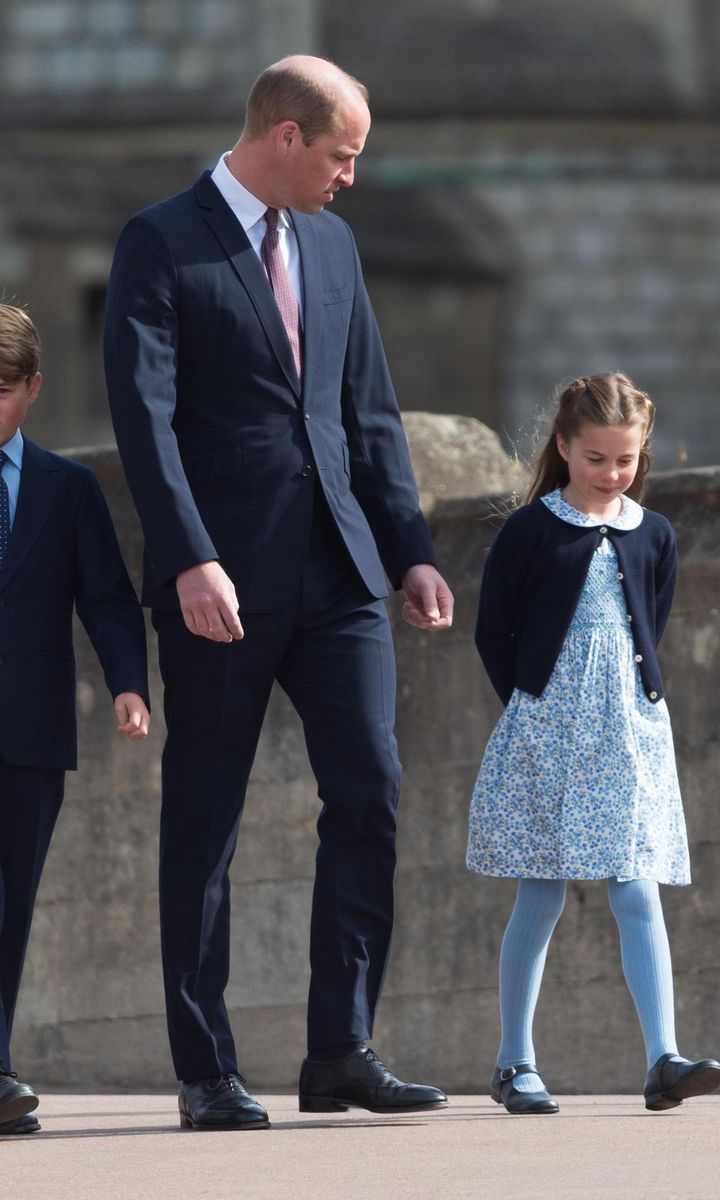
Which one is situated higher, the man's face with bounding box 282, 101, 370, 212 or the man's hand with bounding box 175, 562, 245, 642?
the man's face with bounding box 282, 101, 370, 212

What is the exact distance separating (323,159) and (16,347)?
0.69m

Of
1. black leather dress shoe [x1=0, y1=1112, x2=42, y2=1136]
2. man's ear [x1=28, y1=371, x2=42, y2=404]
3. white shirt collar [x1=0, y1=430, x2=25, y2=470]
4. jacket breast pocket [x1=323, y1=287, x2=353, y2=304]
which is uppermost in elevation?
jacket breast pocket [x1=323, y1=287, x2=353, y2=304]

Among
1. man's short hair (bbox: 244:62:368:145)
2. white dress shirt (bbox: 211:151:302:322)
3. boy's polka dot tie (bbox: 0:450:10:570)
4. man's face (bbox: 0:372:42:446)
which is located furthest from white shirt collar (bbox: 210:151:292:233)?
boy's polka dot tie (bbox: 0:450:10:570)

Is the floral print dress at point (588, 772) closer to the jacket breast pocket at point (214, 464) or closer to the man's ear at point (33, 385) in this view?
the jacket breast pocket at point (214, 464)

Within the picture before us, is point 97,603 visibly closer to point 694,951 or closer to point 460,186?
point 694,951

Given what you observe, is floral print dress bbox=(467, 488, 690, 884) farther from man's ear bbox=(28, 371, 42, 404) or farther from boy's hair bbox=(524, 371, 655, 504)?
man's ear bbox=(28, 371, 42, 404)

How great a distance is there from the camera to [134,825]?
588cm

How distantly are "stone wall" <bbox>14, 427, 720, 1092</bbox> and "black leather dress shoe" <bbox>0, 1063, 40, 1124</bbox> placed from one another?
1.64 metres

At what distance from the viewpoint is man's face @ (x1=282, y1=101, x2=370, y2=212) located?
428 centimetres

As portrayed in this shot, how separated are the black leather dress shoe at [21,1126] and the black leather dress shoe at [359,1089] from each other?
1.57ft

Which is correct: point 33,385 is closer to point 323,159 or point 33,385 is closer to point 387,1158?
point 323,159

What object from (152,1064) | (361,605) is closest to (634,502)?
(361,605)

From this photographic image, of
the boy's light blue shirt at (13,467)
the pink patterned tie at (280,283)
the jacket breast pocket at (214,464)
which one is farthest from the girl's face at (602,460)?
the boy's light blue shirt at (13,467)

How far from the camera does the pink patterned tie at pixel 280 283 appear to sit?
170 inches
